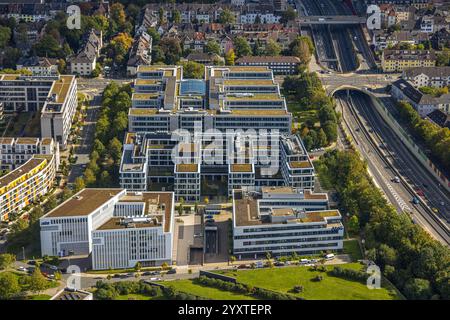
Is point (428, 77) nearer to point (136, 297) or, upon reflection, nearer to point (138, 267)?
point (138, 267)

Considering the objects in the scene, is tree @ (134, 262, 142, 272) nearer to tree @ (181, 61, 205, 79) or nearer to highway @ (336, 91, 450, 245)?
highway @ (336, 91, 450, 245)

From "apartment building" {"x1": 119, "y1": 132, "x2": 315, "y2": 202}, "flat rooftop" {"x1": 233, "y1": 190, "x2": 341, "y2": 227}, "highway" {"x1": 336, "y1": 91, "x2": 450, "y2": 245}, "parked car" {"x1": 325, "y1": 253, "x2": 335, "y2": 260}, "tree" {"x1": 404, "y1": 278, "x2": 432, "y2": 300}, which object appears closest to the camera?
"tree" {"x1": 404, "y1": 278, "x2": 432, "y2": 300}

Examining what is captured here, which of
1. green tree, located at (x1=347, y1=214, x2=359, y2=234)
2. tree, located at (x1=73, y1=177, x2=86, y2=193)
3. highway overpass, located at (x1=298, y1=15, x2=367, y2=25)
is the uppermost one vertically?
highway overpass, located at (x1=298, y1=15, x2=367, y2=25)

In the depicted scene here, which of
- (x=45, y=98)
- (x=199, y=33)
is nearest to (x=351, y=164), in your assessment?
(x=45, y=98)

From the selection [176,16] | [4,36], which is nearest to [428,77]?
[176,16]

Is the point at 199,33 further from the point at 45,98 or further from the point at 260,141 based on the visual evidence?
the point at 260,141

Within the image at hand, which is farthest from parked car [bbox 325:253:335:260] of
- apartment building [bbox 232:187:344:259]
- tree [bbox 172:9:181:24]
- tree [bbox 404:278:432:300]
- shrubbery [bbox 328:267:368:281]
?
tree [bbox 172:9:181:24]

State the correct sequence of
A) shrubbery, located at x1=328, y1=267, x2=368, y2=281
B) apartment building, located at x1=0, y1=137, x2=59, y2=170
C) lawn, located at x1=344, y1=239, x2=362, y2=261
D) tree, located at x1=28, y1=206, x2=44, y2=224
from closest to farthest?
shrubbery, located at x1=328, y1=267, x2=368, y2=281, lawn, located at x1=344, y1=239, x2=362, y2=261, tree, located at x1=28, y1=206, x2=44, y2=224, apartment building, located at x1=0, y1=137, x2=59, y2=170

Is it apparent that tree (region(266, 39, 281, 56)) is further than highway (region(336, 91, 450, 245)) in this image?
Yes
